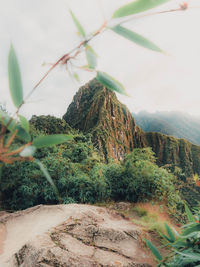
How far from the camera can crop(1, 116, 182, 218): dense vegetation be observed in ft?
15.3

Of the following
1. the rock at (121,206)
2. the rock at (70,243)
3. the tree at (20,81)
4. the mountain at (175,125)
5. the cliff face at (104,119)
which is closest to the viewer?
the tree at (20,81)

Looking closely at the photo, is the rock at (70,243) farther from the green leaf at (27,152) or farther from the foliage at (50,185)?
the green leaf at (27,152)

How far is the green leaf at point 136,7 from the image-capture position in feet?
1.04

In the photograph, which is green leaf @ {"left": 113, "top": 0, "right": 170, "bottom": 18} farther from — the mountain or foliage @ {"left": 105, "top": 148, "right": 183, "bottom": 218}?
the mountain

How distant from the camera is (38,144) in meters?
0.34

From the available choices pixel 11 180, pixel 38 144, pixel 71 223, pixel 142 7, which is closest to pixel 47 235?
pixel 71 223

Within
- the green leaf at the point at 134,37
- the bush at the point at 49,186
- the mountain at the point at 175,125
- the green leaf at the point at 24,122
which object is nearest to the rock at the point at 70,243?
the bush at the point at 49,186

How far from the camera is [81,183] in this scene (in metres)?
4.79

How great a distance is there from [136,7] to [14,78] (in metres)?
0.24

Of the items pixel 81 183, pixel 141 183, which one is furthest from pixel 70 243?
pixel 141 183

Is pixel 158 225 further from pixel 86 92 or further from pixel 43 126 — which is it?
pixel 86 92

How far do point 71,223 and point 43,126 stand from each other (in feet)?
24.6

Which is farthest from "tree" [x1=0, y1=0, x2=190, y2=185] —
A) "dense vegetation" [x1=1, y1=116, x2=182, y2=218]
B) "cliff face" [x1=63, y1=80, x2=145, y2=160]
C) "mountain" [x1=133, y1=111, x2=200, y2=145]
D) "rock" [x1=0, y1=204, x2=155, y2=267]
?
"mountain" [x1=133, y1=111, x2=200, y2=145]

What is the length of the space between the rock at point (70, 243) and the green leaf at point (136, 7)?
193 centimetres
